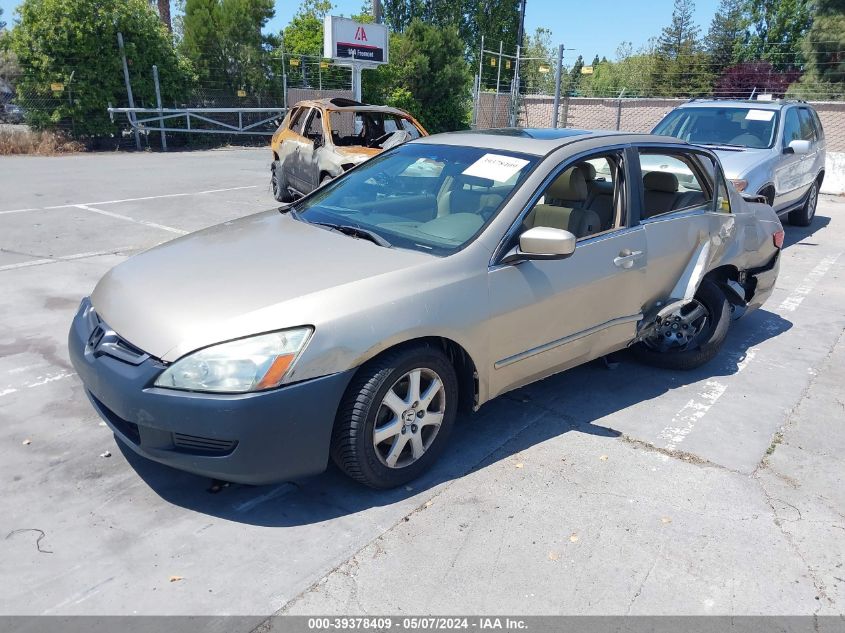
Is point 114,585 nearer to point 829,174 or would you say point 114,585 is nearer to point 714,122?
point 714,122

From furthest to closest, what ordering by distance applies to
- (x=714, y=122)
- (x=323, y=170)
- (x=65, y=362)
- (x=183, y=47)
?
(x=183, y=47) < (x=323, y=170) < (x=714, y=122) < (x=65, y=362)

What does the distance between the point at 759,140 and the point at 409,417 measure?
25.1ft

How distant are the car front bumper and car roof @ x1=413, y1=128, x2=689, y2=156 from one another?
1.92 m

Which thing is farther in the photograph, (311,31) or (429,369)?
(311,31)

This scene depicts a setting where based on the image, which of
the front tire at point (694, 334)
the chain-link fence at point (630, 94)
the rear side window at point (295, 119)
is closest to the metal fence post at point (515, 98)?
the chain-link fence at point (630, 94)

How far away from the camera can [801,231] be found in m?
10.6

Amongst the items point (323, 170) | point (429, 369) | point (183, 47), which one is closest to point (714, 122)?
point (323, 170)

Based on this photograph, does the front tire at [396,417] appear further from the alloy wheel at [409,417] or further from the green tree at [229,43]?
the green tree at [229,43]

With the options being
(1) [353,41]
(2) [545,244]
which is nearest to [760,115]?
(2) [545,244]

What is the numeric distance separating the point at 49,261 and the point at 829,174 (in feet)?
50.5

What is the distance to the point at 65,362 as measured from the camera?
4645 mm

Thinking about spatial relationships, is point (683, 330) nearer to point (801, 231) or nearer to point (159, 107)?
point (801, 231)

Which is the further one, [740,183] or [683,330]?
[740,183]

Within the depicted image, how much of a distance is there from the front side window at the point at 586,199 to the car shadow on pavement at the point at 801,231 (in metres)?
6.28
